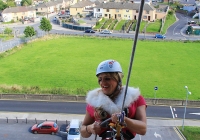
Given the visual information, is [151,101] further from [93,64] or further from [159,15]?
[159,15]

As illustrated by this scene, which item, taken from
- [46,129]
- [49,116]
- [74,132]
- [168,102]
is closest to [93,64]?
[168,102]

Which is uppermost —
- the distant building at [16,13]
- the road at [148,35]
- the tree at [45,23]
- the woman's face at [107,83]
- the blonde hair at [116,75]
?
the distant building at [16,13]

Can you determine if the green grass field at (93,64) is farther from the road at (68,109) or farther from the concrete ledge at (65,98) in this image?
the road at (68,109)

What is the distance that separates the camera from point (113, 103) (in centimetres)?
347

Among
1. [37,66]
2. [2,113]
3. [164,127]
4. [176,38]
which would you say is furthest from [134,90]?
[176,38]

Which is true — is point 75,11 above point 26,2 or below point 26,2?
below

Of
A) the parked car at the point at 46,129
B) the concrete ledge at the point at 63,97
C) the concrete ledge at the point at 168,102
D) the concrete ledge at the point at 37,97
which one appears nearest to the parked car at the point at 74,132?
the parked car at the point at 46,129

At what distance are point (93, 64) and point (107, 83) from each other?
3258cm

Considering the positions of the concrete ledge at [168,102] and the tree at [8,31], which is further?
the tree at [8,31]

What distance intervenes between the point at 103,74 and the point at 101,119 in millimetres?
649

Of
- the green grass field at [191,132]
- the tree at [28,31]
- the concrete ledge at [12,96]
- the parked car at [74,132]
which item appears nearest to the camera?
the parked car at [74,132]

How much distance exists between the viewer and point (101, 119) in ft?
11.7

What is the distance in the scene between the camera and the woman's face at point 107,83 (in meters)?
3.51

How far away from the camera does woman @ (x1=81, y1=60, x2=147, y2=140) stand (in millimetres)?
3449
